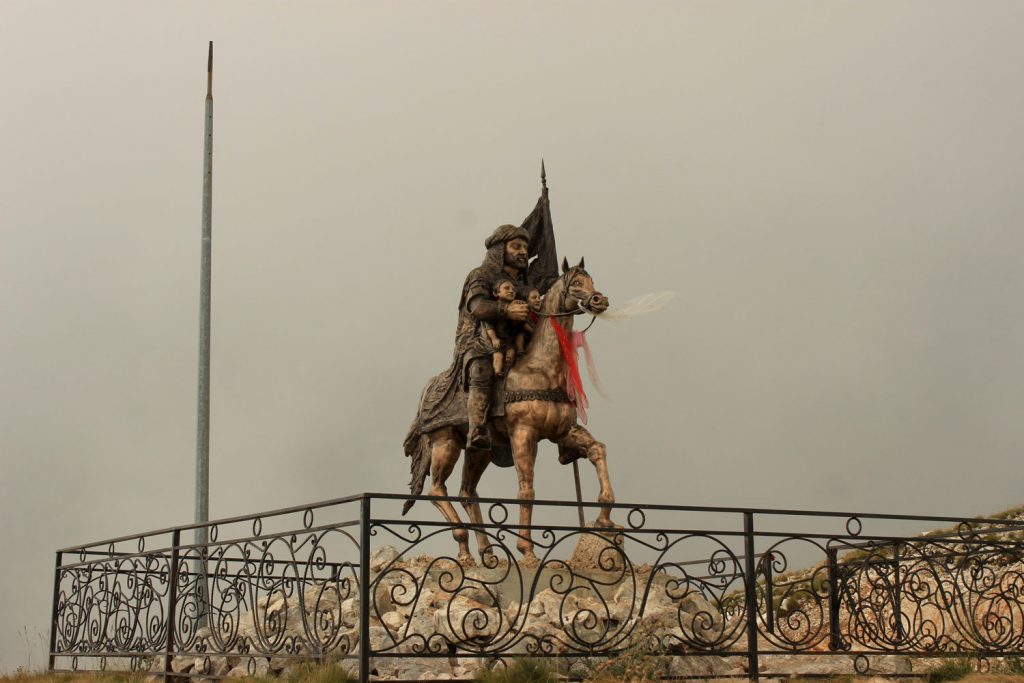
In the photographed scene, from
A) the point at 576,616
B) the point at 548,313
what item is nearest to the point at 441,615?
the point at 576,616

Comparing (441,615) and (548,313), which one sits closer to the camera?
(441,615)

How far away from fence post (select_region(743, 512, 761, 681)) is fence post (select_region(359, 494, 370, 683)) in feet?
A: 11.0

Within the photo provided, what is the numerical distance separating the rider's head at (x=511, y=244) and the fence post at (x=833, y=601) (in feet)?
13.8

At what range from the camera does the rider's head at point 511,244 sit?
38.6 ft

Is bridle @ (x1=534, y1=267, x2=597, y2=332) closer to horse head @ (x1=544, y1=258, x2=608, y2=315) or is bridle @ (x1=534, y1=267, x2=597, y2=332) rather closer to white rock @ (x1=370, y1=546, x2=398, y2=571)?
horse head @ (x1=544, y1=258, x2=608, y2=315)

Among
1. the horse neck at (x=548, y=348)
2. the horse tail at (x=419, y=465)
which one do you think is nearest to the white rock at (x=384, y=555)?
the horse tail at (x=419, y=465)

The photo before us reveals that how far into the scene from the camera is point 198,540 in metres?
15.5

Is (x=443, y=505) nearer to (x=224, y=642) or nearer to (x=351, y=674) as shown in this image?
(x=224, y=642)

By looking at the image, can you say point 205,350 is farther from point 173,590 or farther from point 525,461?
point 525,461

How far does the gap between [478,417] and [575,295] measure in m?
1.57

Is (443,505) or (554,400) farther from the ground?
(554,400)

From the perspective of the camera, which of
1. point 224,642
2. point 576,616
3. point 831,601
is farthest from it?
point 831,601

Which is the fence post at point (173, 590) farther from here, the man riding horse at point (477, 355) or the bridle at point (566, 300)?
the bridle at point (566, 300)

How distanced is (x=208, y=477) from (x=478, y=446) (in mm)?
6160
